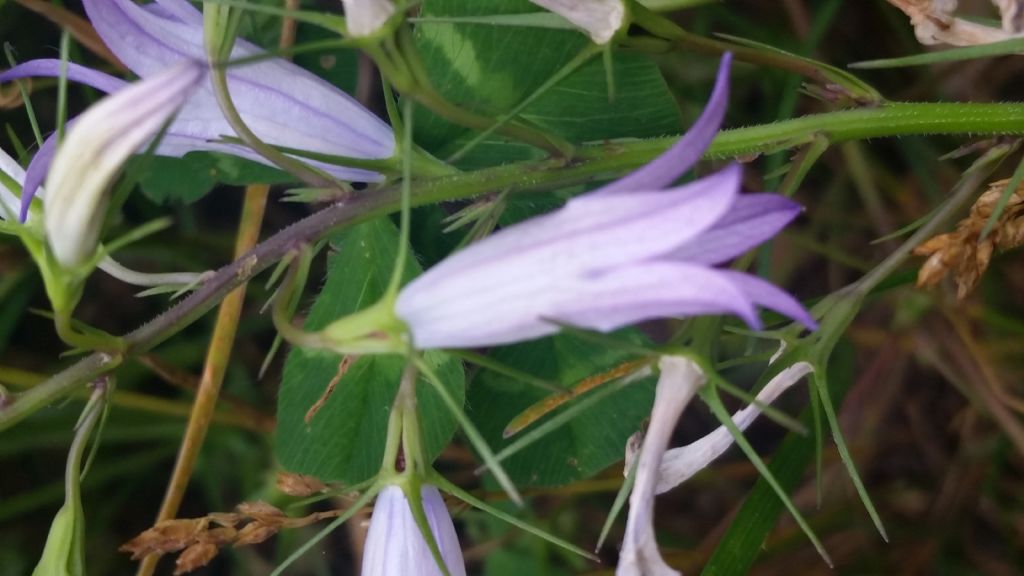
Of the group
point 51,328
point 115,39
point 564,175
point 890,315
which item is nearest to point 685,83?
point 890,315

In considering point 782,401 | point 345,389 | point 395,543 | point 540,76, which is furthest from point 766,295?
point 782,401

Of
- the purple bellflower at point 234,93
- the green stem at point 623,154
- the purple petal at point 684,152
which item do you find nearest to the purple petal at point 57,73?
the purple bellflower at point 234,93

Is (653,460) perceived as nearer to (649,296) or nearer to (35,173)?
(649,296)

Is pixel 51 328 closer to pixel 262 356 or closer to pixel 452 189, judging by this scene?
pixel 262 356

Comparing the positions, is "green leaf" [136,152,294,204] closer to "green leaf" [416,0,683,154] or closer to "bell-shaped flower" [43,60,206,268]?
"green leaf" [416,0,683,154]

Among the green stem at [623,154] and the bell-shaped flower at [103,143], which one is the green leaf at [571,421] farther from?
the bell-shaped flower at [103,143]

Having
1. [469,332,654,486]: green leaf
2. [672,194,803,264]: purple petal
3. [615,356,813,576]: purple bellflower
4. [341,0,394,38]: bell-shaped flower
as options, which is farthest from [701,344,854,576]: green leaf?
[341,0,394,38]: bell-shaped flower

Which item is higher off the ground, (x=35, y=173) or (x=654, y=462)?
(x=35, y=173)
